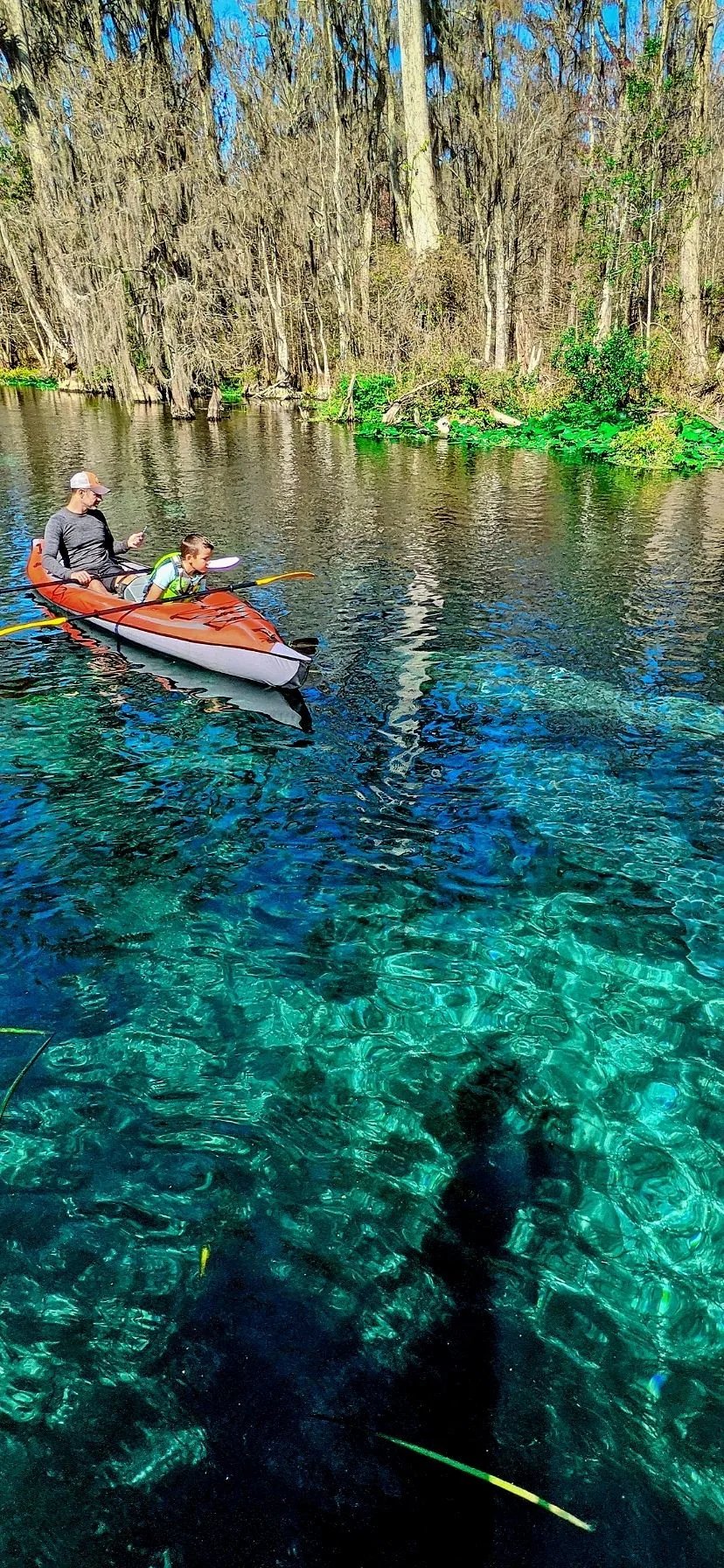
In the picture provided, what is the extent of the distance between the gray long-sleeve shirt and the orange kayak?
0.51 metres

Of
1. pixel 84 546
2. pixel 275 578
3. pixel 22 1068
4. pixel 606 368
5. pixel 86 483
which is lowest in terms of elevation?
pixel 22 1068

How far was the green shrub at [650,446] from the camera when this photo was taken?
20016 millimetres

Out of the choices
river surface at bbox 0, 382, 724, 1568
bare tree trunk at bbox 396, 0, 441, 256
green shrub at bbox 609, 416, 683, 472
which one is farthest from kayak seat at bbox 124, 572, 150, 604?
bare tree trunk at bbox 396, 0, 441, 256

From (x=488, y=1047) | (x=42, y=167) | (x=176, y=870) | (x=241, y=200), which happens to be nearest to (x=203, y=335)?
(x=241, y=200)

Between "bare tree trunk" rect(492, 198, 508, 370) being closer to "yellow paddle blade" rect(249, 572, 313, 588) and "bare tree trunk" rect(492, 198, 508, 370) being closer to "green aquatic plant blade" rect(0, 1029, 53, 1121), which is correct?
"yellow paddle blade" rect(249, 572, 313, 588)

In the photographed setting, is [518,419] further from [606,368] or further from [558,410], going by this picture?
[606,368]

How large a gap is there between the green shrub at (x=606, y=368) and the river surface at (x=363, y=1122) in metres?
17.2

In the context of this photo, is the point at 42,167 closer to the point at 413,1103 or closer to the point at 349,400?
the point at 349,400

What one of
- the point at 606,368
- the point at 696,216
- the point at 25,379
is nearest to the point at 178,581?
the point at 606,368

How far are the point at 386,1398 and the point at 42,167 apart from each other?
38.2 metres

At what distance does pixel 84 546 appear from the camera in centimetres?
1000

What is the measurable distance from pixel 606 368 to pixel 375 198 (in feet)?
43.3

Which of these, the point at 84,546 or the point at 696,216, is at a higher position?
the point at 696,216

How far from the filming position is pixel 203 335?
29.1 metres
